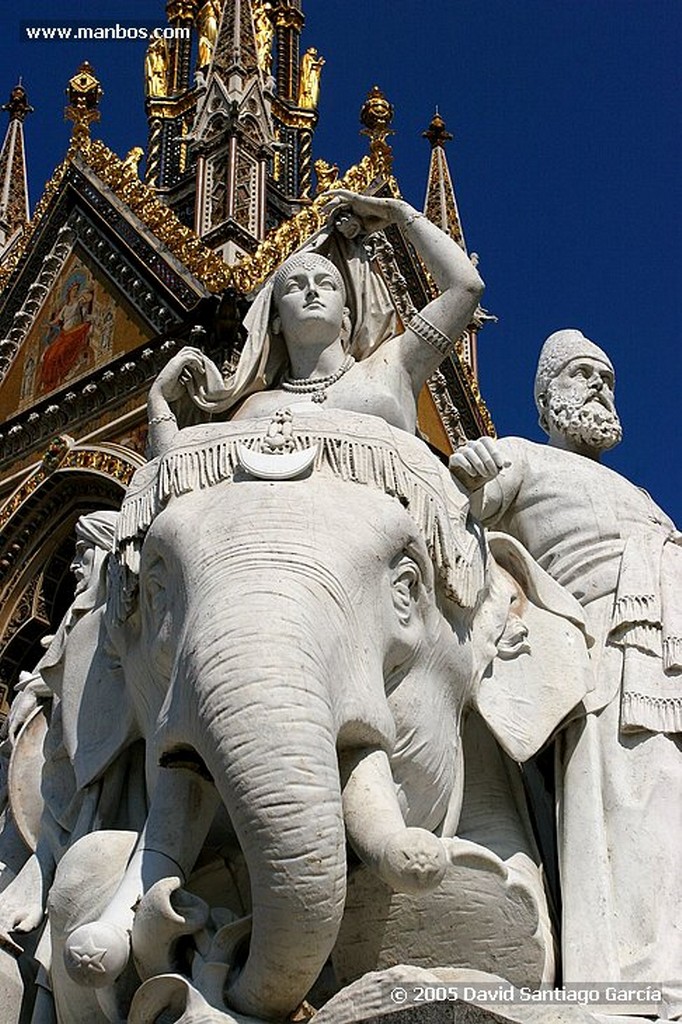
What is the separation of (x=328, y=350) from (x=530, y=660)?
2.92ft

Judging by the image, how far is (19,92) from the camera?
1168 inches

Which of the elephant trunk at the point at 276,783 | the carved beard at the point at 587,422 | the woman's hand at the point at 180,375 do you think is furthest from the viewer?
the carved beard at the point at 587,422

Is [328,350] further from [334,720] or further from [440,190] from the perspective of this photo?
[440,190]

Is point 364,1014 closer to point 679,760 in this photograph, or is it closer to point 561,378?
point 679,760

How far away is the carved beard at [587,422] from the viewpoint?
12.2ft

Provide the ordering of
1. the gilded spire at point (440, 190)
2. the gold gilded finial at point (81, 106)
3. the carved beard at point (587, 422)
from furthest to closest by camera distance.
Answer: the gilded spire at point (440, 190)
the gold gilded finial at point (81, 106)
the carved beard at point (587, 422)

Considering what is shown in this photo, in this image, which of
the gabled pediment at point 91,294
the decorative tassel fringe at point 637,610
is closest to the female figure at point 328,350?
the decorative tassel fringe at point 637,610

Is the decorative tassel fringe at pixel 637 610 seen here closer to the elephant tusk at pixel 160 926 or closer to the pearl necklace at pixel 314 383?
the pearl necklace at pixel 314 383

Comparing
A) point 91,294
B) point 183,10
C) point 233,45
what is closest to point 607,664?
point 91,294

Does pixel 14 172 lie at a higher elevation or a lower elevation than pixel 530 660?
higher

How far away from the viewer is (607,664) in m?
3.19

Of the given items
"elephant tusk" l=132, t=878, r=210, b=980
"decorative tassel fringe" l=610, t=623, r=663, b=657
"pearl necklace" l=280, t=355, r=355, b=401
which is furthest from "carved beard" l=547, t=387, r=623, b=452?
"elephant tusk" l=132, t=878, r=210, b=980

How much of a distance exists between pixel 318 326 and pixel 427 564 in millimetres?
871

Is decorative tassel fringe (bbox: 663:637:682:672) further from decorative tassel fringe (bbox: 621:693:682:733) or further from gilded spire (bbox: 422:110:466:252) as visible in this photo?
gilded spire (bbox: 422:110:466:252)
